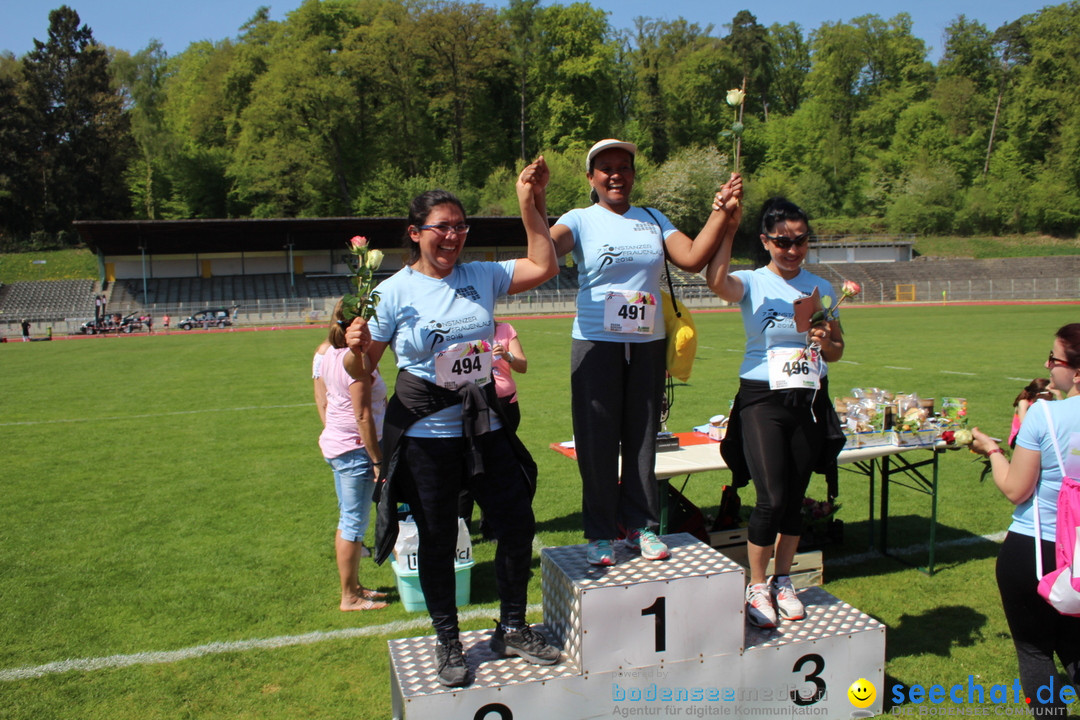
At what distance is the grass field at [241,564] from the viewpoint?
13.5ft

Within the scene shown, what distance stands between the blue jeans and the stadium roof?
4585 centimetres

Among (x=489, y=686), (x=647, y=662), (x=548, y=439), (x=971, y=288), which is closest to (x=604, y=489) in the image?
(x=647, y=662)

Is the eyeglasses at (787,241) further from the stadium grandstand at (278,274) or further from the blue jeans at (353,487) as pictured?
the stadium grandstand at (278,274)

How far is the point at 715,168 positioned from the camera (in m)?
68.2

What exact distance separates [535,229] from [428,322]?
643mm

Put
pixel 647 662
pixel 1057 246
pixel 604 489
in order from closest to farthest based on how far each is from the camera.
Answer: pixel 647 662, pixel 604 489, pixel 1057 246

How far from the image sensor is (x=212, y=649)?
4523 mm

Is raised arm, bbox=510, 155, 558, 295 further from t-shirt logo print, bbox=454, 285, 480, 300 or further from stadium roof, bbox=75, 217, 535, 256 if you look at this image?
stadium roof, bbox=75, 217, 535, 256

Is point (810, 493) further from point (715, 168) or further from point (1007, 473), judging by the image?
point (715, 168)

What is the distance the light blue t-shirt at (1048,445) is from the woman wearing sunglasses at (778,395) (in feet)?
3.09

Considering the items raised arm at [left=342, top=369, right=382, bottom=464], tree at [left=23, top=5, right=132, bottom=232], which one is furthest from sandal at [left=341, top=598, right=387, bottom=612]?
tree at [left=23, top=5, right=132, bottom=232]

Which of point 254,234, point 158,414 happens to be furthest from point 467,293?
point 254,234

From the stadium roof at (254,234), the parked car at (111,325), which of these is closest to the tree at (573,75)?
the stadium roof at (254,234)

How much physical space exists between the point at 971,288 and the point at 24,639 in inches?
2290
